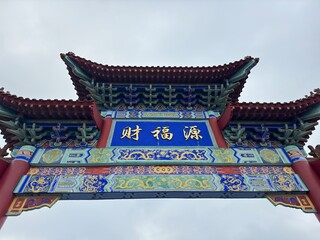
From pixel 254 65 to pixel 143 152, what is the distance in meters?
4.68

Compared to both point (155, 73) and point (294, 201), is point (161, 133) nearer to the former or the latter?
point (155, 73)

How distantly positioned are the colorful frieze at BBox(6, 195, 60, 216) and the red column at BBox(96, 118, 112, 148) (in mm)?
1687

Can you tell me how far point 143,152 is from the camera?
20.6 feet

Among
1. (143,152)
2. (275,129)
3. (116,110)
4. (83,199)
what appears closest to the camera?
(83,199)

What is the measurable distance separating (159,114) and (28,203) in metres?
4.11

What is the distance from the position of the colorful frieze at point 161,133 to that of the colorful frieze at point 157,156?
0.27 metres

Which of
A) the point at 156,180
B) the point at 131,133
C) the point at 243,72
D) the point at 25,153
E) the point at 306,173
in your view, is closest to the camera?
the point at 156,180

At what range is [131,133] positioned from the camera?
6.93 meters

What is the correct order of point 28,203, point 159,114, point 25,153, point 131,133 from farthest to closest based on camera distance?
point 159,114
point 131,133
point 25,153
point 28,203

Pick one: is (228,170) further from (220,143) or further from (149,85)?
(149,85)

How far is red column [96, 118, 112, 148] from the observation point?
6489 millimetres

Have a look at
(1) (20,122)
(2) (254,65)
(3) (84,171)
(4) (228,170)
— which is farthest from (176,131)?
(1) (20,122)

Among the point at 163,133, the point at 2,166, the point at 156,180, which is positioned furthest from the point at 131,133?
the point at 2,166

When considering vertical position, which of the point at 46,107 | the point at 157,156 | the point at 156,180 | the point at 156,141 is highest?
the point at 46,107
